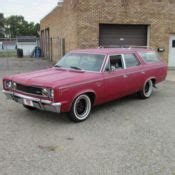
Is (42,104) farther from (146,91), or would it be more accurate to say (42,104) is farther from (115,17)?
(115,17)

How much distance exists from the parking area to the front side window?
3.60 feet

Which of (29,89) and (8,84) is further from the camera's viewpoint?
(8,84)

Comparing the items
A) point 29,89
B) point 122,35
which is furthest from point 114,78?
point 122,35

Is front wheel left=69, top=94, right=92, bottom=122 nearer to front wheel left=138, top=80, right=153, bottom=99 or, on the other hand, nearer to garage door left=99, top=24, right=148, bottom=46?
Result: front wheel left=138, top=80, right=153, bottom=99

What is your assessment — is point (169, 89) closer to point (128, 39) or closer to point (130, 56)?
point (130, 56)

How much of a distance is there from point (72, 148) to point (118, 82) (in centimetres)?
282

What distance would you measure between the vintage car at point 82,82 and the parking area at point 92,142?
0.43m

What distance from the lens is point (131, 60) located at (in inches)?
303

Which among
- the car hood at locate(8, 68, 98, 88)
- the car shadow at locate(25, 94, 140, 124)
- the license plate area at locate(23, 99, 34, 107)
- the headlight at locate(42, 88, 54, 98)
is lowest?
the car shadow at locate(25, 94, 140, 124)

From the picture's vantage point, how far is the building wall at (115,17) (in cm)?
1395

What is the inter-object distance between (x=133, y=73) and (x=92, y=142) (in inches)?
126

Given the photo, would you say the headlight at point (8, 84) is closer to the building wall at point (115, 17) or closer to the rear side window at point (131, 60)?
the rear side window at point (131, 60)

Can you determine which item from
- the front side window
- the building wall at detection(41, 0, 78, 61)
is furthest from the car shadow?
the building wall at detection(41, 0, 78, 61)

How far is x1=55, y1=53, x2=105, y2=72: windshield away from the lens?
21.8 ft
